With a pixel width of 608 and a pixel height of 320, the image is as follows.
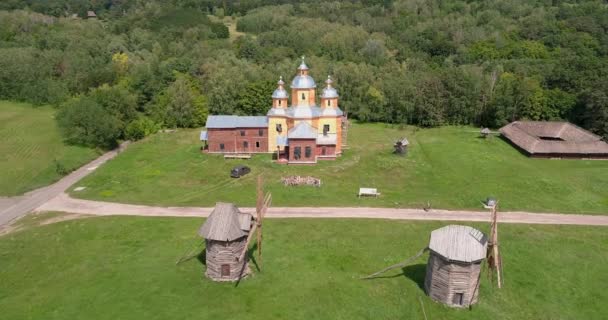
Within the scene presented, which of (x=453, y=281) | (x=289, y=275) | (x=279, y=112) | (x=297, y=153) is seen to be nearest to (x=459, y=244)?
(x=453, y=281)

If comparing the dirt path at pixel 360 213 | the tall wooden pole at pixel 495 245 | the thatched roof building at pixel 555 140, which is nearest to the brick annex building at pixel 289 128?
the dirt path at pixel 360 213

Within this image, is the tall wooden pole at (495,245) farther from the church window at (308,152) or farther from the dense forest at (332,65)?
the dense forest at (332,65)

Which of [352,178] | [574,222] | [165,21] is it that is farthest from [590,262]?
[165,21]

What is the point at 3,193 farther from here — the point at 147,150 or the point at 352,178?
the point at 352,178

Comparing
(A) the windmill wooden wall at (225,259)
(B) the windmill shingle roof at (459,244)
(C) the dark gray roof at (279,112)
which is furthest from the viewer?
(C) the dark gray roof at (279,112)

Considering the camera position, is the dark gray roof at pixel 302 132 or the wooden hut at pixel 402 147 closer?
the dark gray roof at pixel 302 132

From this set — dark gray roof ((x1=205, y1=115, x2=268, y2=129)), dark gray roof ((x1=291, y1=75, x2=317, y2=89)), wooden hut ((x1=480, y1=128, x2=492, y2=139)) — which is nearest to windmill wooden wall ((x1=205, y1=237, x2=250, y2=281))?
dark gray roof ((x1=205, y1=115, x2=268, y2=129))

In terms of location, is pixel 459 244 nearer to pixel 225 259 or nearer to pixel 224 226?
pixel 224 226
